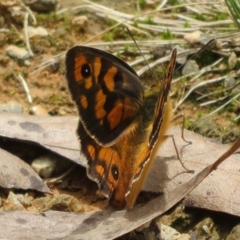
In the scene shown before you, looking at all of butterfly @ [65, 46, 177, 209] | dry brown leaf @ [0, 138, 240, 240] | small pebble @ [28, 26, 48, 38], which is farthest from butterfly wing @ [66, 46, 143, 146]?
small pebble @ [28, 26, 48, 38]

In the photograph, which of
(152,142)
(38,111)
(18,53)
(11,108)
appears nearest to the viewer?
(152,142)

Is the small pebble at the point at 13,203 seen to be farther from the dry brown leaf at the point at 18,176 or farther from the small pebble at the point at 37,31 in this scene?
the small pebble at the point at 37,31

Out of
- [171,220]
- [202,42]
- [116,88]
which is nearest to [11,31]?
[202,42]

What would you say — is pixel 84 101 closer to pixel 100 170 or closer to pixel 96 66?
pixel 96 66

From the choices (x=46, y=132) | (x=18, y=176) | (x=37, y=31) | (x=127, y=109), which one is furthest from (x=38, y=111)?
(x=127, y=109)

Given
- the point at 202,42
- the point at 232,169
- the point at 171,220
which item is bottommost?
the point at 171,220

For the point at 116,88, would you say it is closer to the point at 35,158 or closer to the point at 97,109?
the point at 97,109

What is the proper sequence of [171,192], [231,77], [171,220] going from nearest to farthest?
[171,192]
[171,220]
[231,77]

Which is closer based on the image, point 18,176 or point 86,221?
point 86,221
